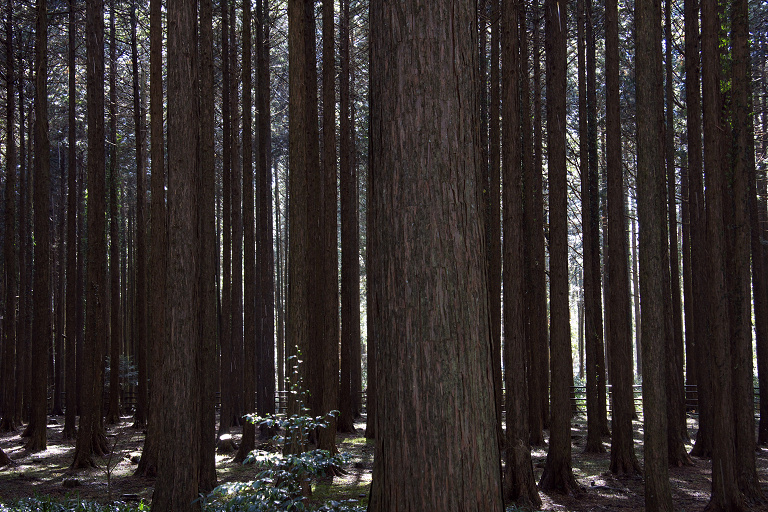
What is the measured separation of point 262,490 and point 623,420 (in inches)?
327

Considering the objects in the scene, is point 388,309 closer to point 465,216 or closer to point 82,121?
point 465,216

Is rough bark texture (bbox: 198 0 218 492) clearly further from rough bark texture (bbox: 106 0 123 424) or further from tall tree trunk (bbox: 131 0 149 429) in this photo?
rough bark texture (bbox: 106 0 123 424)

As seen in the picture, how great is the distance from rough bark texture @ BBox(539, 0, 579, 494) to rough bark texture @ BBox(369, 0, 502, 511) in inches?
279

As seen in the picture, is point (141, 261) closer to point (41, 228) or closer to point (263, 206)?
point (263, 206)

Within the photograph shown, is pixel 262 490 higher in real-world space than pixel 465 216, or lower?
lower

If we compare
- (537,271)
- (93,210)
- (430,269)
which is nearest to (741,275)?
(537,271)

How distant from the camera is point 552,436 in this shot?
31.5 ft

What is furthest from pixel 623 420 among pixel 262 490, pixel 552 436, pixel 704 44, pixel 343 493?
pixel 262 490

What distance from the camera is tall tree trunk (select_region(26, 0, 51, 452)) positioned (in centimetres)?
1279

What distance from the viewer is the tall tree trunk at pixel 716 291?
806cm

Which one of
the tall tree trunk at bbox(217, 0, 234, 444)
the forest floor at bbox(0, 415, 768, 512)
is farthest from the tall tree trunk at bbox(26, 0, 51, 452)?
the tall tree trunk at bbox(217, 0, 234, 444)

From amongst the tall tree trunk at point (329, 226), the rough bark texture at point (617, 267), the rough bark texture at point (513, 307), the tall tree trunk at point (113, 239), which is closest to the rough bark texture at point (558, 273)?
the rough bark texture at point (513, 307)

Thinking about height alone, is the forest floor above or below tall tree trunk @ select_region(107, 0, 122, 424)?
below

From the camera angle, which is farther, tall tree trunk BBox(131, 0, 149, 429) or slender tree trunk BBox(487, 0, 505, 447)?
tall tree trunk BBox(131, 0, 149, 429)
